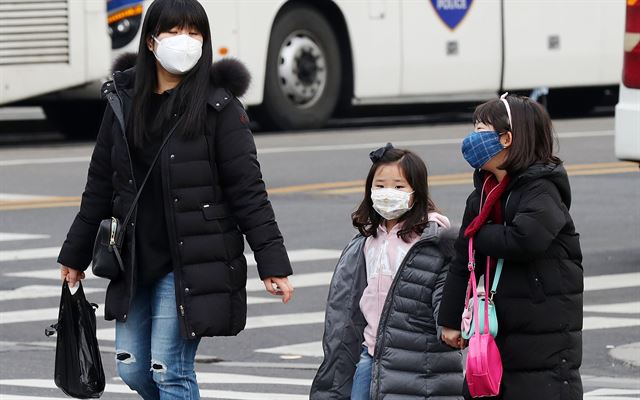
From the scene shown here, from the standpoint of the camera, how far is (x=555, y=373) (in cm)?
539

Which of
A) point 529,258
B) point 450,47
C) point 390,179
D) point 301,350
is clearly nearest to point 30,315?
point 301,350

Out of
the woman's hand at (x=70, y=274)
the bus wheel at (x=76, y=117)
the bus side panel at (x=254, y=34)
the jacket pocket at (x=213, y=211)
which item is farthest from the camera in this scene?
the bus wheel at (x=76, y=117)

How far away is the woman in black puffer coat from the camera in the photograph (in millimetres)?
5363

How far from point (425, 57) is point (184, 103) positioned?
14779mm

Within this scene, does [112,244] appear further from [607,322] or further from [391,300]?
[607,322]

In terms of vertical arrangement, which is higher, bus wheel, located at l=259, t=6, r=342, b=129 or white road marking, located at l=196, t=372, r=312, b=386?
bus wheel, located at l=259, t=6, r=342, b=129

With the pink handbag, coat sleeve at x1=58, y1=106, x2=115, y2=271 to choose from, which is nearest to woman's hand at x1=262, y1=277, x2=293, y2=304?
coat sleeve at x1=58, y1=106, x2=115, y2=271

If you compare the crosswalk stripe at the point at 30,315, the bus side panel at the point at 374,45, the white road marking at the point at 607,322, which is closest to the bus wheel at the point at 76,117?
the bus side panel at the point at 374,45

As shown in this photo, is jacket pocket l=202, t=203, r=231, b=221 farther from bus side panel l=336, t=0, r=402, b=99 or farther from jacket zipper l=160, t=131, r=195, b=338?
bus side panel l=336, t=0, r=402, b=99

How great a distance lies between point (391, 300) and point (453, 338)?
38 centimetres

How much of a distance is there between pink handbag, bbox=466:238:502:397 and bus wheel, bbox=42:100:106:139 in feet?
48.4

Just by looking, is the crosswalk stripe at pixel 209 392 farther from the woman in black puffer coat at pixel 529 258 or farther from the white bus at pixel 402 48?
the white bus at pixel 402 48

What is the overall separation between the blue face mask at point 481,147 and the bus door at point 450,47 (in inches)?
595

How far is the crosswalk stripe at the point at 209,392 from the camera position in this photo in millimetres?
8203
